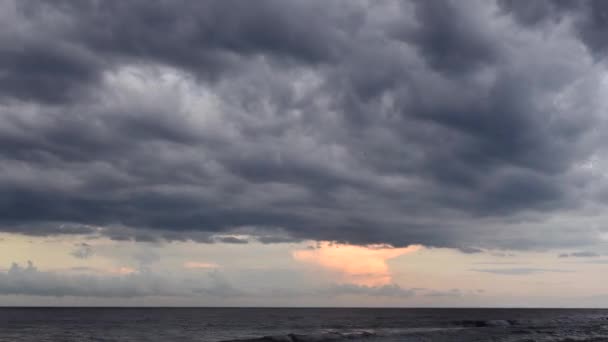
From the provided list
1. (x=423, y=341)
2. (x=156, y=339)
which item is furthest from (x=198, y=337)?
(x=423, y=341)

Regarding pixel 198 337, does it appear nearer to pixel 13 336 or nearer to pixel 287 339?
pixel 287 339

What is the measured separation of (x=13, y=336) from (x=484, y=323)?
98.9 metres

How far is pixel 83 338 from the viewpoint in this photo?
85000 mm

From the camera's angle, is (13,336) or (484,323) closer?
(13,336)

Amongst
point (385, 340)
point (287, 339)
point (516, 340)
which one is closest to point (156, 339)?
point (287, 339)

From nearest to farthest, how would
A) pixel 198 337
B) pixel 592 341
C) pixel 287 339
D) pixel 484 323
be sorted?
pixel 592 341, pixel 287 339, pixel 198 337, pixel 484 323

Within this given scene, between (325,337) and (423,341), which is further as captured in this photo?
(325,337)

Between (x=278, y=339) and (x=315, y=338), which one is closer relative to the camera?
(x=278, y=339)

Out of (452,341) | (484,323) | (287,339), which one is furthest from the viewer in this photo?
(484,323)

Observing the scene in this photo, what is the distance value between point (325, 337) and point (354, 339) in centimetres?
586

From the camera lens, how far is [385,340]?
248ft

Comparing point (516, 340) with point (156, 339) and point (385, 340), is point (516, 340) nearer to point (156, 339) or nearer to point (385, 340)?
point (385, 340)

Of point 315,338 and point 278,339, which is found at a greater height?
point 315,338

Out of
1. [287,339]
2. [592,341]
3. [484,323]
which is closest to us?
[592,341]
